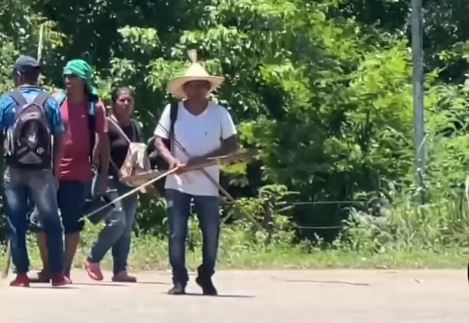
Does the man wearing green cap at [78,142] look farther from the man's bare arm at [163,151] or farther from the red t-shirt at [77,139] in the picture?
the man's bare arm at [163,151]

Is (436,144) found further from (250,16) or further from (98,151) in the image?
(98,151)

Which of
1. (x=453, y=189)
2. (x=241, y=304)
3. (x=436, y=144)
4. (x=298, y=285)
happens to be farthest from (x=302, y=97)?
(x=241, y=304)

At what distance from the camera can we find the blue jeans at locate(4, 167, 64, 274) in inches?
416

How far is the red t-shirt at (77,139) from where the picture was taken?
36.5 feet

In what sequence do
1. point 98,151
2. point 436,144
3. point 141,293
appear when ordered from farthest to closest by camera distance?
1. point 436,144
2. point 98,151
3. point 141,293

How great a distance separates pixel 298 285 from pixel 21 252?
2158 millimetres

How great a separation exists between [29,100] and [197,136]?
123 cm

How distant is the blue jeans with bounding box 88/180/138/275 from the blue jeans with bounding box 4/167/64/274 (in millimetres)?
960

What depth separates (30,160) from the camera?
1048cm

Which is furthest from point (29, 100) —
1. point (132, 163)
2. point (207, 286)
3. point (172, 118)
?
point (207, 286)

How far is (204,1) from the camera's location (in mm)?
19812

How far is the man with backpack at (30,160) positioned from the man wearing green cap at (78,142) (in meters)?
0.40

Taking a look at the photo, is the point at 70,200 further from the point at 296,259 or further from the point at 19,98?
the point at 296,259

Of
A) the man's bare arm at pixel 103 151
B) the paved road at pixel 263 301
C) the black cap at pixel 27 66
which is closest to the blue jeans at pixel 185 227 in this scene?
the paved road at pixel 263 301
